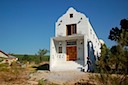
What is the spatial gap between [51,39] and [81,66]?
5495 millimetres

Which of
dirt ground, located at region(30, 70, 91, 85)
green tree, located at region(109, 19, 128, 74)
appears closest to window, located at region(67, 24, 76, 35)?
dirt ground, located at region(30, 70, 91, 85)

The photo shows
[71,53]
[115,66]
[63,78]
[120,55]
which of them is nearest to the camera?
[120,55]

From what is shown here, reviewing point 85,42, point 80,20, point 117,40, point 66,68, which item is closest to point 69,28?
point 80,20

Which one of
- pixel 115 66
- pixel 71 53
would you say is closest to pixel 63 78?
pixel 115 66

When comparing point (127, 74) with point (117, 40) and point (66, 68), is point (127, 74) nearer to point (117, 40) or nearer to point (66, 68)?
point (117, 40)

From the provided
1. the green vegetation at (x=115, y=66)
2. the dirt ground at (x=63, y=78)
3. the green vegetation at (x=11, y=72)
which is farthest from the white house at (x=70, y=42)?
the green vegetation at (x=115, y=66)

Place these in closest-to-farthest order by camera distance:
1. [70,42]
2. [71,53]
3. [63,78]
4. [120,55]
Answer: [120,55]
[63,78]
[71,53]
[70,42]

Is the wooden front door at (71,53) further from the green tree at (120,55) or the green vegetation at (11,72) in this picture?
the green tree at (120,55)

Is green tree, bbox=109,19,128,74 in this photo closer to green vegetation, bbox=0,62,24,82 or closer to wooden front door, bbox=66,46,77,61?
green vegetation, bbox=0,62,24,82

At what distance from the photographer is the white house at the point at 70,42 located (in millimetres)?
24109

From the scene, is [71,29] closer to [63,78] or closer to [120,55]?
[63,78]

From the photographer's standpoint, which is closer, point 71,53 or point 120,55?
point 120,55

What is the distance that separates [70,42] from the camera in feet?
84.7

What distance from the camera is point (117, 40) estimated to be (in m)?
8.91
